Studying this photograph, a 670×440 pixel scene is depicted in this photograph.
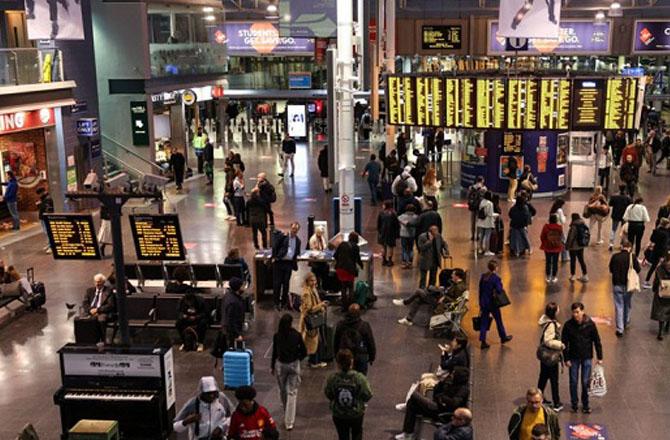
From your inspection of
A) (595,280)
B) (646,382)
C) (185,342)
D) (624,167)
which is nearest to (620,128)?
(624,167)

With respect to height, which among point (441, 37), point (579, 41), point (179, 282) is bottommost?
point (179, 282)

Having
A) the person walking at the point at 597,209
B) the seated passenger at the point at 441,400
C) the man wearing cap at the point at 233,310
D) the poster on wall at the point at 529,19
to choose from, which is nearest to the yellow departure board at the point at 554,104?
the person walking at the point at 597,209

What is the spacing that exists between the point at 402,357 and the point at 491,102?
433 inches

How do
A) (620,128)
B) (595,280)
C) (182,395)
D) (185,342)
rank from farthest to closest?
(620,128) → (595,280) → (185,342) → (182,395)

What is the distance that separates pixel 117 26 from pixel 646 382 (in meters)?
22.4

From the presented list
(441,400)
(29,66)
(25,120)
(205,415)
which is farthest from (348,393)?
(29,66)

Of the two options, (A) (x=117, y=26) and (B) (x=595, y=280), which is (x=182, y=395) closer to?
(B) (x=595, y=280)

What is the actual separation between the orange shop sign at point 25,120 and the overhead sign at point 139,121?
5897 mm

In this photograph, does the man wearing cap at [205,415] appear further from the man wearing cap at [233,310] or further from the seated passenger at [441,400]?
the man wearing cap at [233,310]

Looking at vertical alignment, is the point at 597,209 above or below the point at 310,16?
below

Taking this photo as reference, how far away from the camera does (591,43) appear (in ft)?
119

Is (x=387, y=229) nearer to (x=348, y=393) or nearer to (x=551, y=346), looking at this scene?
(x=551, y=346)

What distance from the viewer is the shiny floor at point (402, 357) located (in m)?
10.6

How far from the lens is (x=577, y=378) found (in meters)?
10.7
